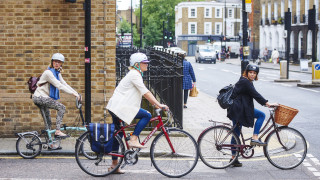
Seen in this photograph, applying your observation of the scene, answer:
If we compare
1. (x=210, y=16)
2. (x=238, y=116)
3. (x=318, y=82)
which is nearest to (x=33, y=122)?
(x=238, y=116)

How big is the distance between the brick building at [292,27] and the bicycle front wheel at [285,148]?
4428 cm

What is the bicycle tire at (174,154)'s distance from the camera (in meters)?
7.53

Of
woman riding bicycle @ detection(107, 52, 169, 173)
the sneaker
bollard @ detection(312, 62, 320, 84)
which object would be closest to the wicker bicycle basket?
the sneaker

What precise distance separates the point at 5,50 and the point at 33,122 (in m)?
1.47

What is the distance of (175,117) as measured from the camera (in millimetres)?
11945

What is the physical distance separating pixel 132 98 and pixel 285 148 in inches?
97.7

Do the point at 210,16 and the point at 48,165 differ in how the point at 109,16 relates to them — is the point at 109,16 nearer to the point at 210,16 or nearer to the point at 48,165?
the point at 48,165

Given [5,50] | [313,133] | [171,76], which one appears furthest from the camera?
[313,133]

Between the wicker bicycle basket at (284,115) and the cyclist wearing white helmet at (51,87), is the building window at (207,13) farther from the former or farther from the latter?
the wicker bicycle basket at (284,115)

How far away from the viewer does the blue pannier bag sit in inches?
294

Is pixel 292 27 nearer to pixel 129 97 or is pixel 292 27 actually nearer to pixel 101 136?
pixel 129 97

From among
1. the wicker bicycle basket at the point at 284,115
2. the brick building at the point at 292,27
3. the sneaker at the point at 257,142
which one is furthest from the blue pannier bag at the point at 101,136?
the brick building at the point at 292,27

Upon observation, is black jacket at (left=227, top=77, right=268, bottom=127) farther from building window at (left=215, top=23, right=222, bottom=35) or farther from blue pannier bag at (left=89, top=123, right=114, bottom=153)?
building window at (left=215, top=23, right=222, bottom=35)

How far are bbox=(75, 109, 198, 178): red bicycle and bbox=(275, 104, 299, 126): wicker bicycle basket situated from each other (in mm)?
1350
